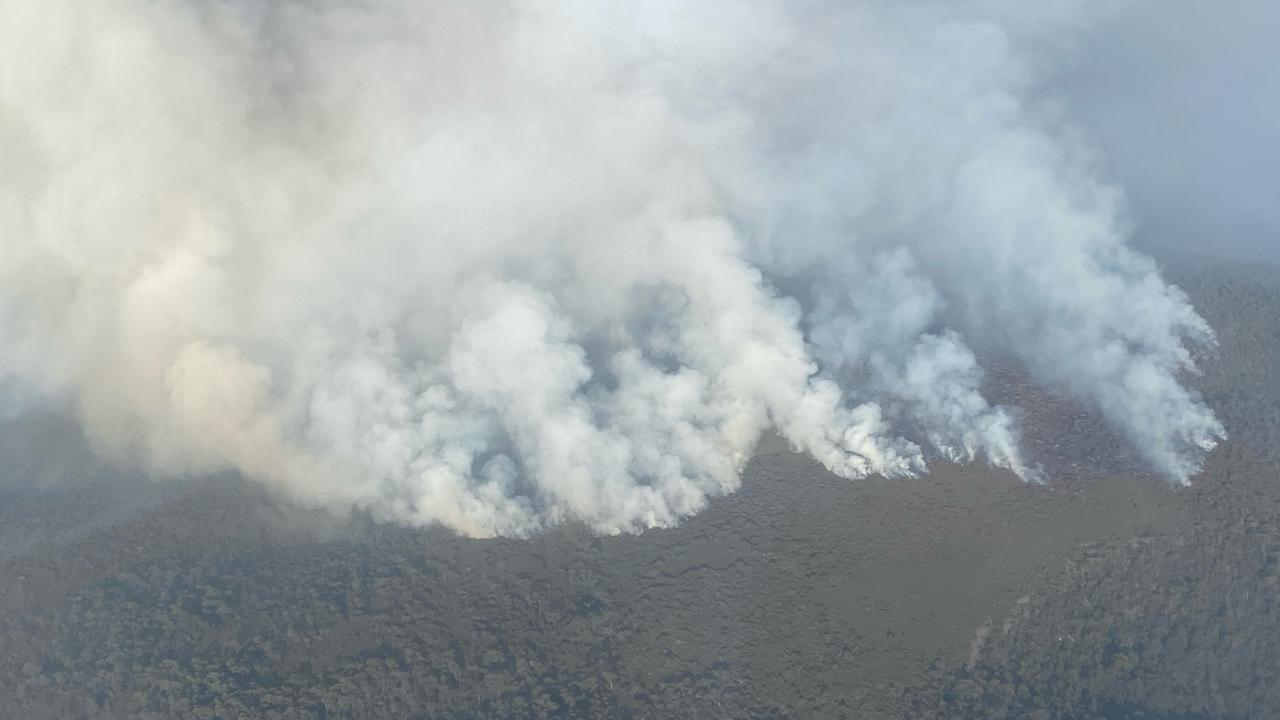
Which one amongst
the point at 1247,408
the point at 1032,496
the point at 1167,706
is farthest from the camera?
the point at 1247,408

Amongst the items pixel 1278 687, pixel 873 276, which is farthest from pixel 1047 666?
pixel 873 276

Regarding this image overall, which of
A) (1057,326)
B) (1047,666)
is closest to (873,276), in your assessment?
(1057,326)

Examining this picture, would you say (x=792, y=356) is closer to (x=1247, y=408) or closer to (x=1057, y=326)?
(x=1057, y=326)

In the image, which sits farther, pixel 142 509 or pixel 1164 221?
pixel 1164 221

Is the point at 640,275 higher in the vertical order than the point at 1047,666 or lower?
higher

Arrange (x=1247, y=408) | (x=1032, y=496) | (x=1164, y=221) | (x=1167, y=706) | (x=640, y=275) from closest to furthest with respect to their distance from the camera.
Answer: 1. (x=1167, y=706)
2. (x=1032, y=496)
3. (x=1247, y=408)
4. (x=640, y=275)
5. (x=1164, y=221)

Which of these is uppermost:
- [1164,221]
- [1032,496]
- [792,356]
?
[1164,221]

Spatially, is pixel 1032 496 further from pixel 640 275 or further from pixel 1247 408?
pixel 640 275
